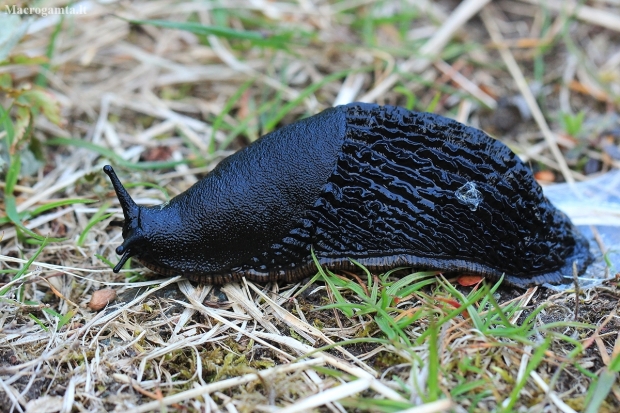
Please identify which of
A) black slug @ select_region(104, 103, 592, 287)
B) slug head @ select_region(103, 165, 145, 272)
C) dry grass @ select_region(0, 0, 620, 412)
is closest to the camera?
dry grass @ select_region(0, 0, 620, 412)

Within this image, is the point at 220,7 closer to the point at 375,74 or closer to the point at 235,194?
the point at 375,74

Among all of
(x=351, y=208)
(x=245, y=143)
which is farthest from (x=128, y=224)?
(x=245, y=143)

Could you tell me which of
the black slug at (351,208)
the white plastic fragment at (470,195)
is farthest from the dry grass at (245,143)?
the white plastic fragment at (470,195)

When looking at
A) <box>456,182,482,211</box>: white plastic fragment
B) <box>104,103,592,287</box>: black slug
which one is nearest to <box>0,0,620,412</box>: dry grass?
<box>104,103,592,287</box>: black slug

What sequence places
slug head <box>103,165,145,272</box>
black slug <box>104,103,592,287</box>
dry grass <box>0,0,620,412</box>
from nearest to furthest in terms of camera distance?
1. dry grass <box>0,0,620,412</box>
2. slug head <box>103,165,145,272</box>
3. black slug <box>104,103,592,287</box>

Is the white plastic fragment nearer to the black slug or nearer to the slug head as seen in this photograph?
the black slug

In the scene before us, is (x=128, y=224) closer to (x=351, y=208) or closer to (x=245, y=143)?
(x=351, y=208)
